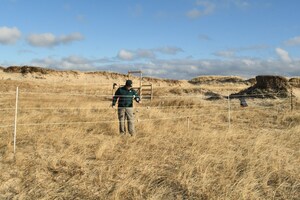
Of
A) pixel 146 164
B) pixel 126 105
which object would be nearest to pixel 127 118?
pixel 126 105

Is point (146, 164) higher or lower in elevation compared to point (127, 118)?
lower

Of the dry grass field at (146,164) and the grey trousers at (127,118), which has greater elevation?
the grey trousers at (127,118)

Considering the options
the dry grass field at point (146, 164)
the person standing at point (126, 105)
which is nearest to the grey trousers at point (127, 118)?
the person standing at point (126, 105)

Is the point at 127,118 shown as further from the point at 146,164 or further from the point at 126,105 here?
the point at 146,164

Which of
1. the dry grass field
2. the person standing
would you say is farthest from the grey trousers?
the dry grass field

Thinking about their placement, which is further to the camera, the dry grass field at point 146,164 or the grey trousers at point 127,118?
the grey trousers at point 127,118

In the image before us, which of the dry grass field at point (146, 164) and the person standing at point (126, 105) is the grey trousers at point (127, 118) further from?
the dry grass field at point (146, 164)

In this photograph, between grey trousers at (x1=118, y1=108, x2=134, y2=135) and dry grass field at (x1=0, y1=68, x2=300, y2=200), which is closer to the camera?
dry grass field at (x1=0, y1=68, x2=300, y2=200)

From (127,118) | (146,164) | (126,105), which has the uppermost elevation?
(126,105)

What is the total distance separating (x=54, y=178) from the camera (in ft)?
19.0

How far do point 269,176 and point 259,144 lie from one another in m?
2.63

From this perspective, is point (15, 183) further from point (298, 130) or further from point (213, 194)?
point (298, 130)

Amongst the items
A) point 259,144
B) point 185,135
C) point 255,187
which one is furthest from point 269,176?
point 185,135

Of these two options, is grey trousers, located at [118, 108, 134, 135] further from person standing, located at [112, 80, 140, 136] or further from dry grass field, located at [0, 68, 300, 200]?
dry grass field, located at [0, 68, 300, 200]
